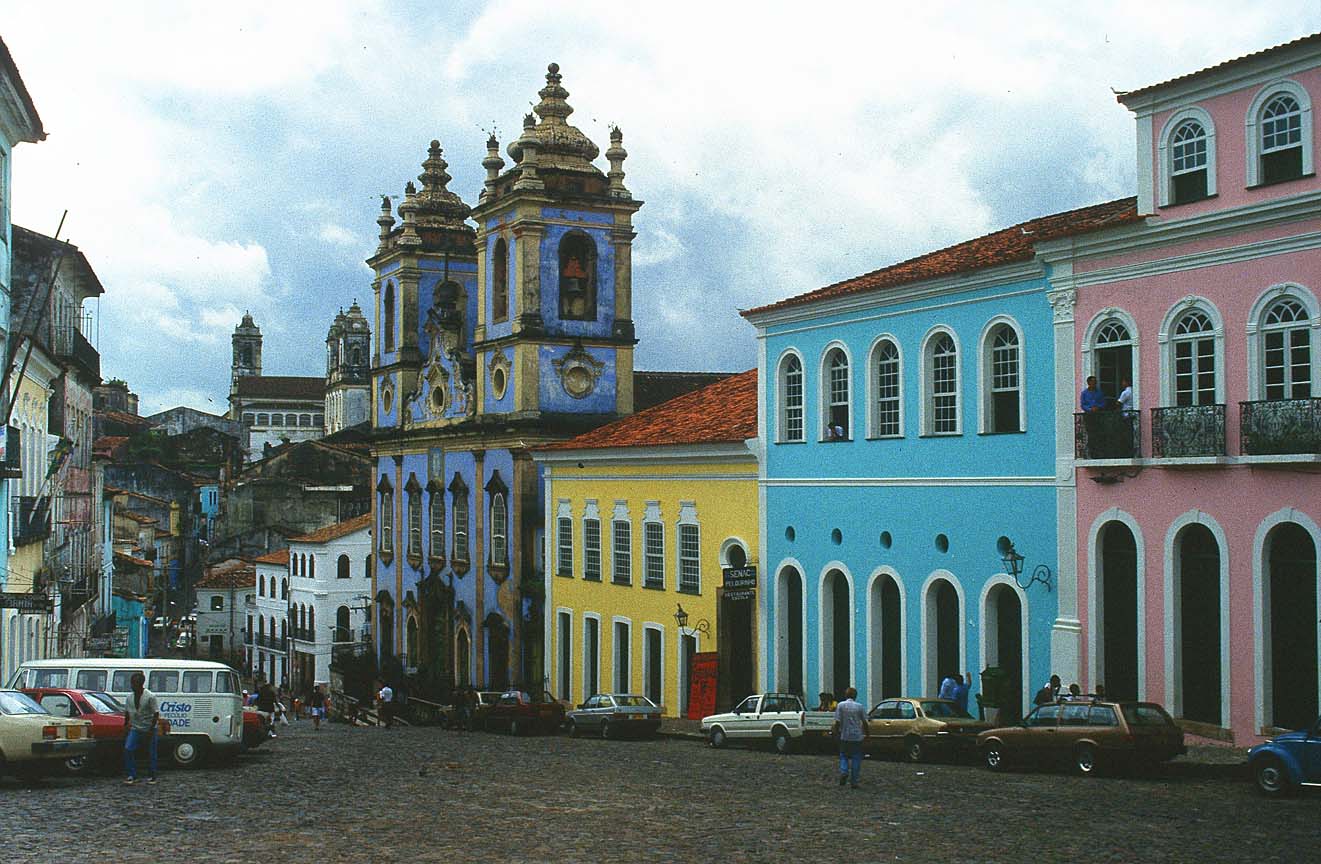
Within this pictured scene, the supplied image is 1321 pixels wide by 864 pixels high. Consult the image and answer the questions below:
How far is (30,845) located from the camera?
1517 cm

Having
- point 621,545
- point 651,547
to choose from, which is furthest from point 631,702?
point 621,545

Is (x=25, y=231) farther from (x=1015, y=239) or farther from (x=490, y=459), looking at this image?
(x=1015, y=239)

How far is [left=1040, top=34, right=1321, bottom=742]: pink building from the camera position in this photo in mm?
22688

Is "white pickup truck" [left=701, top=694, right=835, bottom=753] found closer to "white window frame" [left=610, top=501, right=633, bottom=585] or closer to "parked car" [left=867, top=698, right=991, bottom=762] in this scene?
"parked car" [left=867, top=698, right=991, bottom=762]

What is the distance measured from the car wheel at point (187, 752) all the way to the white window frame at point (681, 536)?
15.1m

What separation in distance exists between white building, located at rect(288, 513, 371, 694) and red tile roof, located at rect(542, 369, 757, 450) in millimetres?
32782

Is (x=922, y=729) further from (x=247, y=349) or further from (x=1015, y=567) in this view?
(x=247, y=349)

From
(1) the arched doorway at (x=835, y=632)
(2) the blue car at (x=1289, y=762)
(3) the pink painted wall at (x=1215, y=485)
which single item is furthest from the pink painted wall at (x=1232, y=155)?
(1) the arched doorway at (x=835, y=632)

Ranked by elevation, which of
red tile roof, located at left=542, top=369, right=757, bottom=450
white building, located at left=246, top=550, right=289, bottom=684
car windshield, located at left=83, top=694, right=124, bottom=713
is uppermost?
red tile roof, located at left=542, top=369, right=757, bottom=450

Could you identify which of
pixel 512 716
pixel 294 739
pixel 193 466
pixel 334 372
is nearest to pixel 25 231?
pixel 294 739

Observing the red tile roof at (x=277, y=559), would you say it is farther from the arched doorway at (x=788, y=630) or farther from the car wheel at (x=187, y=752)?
the car wheel at (x=187, y=752)

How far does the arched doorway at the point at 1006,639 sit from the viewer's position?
89.5ft

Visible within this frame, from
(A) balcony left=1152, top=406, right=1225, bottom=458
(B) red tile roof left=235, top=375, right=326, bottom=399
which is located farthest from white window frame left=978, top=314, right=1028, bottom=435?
(B) red tile roof left=235, top=375, right=326, bottom=399

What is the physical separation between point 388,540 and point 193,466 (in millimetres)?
61439
